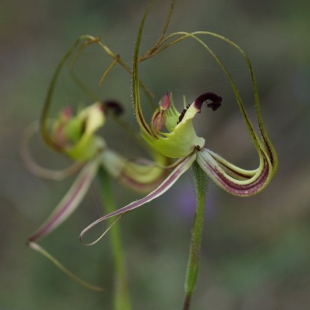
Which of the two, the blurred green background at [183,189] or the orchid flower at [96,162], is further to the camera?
the blurred green background at [183,189]

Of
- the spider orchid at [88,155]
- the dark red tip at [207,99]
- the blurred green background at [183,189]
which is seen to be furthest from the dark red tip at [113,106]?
the blurred green background at [183,189]

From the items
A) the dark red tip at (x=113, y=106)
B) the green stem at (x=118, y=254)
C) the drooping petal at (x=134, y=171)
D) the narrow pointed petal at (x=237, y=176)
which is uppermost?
the dark red tip at (x=113, y=106)

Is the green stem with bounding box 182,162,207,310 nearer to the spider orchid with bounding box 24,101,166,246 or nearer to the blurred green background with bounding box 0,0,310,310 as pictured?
the spider orchid with bounding box 24,101,166,246

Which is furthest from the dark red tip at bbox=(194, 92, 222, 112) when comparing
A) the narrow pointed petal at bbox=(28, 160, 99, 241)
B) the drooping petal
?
the narrow pointed petal at bbox=(28, 160, 99, 241)

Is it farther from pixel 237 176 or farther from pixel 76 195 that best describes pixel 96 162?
pixel 237 176

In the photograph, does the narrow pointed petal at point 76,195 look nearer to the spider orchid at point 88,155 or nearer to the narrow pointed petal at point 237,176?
the spider orchid at point 88,155

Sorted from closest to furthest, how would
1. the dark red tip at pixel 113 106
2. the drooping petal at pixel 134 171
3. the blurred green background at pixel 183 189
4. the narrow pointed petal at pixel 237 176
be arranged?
1. the narrow pointed petal at pixel 237 176
2. the drooping petal at pixel 134 171
3. the dark red tip at pixel 113 106
4. the blurred green background at pixel 183 189

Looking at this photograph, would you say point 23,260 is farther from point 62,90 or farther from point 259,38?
point 259,38
